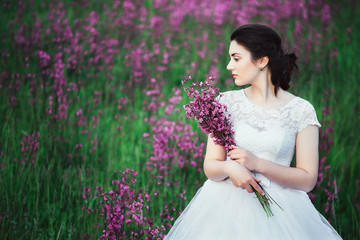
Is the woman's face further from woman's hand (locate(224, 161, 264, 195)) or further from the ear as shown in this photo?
woman's hand (locate(224, 161, 264, 195))

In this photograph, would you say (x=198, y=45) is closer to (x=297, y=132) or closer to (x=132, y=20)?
(x=132, y=20)

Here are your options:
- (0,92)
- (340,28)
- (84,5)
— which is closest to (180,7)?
(84,5)

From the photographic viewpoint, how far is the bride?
232cm

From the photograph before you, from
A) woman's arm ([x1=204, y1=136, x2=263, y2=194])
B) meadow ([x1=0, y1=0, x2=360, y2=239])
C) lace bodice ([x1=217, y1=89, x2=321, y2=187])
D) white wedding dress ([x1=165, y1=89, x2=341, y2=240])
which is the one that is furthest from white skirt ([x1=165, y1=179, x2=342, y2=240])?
meadow ([x1=0, y1=0, x2=360, y2=239])

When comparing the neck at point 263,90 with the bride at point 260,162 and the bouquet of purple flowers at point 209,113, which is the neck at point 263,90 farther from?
the bouquet of purple flowers at point 209,113

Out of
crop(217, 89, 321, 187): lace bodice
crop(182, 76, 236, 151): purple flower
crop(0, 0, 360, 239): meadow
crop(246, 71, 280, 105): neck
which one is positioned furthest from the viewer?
crop(0, 0, 360, 239): meadow

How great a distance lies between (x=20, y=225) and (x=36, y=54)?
8.92 ft

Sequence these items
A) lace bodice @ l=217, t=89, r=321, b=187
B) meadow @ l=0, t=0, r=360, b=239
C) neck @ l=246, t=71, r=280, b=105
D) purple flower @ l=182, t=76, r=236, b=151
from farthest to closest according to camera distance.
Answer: meadow @ l=0, t=0, r=360, b=239 < neck @ l=246, t=71, r=280, b=105 < lace bodice @ l=217, t=89, r=321, b=187 < purple flower @ l=182, t=76, r=236, b=151

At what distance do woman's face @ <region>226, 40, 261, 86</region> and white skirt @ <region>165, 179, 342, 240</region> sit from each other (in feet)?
2.16

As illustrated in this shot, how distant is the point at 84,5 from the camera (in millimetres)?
7000

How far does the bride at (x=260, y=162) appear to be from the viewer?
7.63ft

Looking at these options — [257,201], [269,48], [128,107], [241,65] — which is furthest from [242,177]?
[128,107]

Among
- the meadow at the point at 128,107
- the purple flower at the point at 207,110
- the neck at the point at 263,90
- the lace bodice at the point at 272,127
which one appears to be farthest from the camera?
the meadow at the point at 128,107

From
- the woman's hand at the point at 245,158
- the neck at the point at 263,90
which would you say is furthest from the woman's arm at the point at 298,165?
the neck at the point at 263,90
